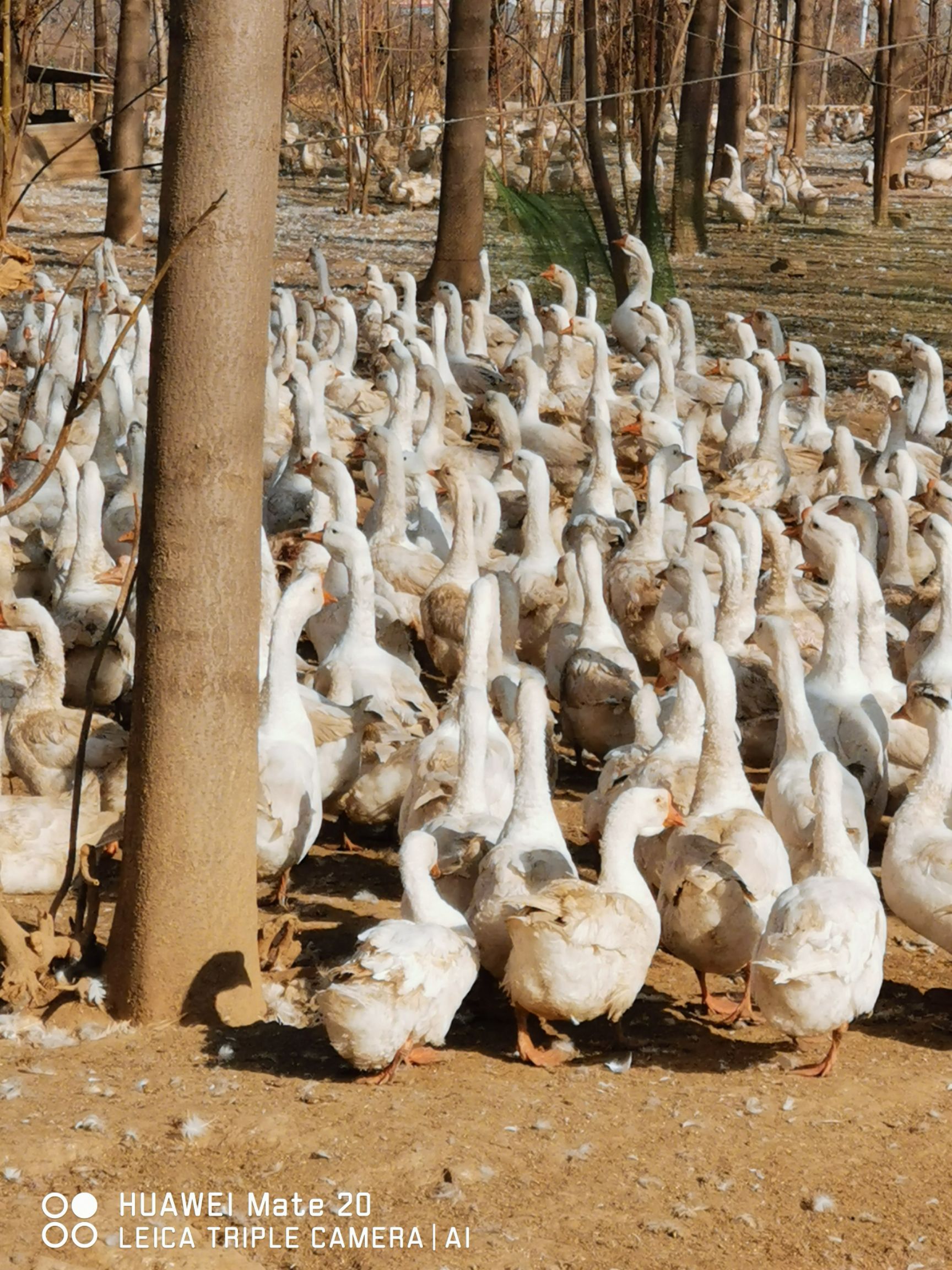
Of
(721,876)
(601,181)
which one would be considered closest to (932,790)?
(721,876)

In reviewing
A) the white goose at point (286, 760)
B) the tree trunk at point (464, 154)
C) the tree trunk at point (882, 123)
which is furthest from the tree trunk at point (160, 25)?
the white goose at point (286, 760)

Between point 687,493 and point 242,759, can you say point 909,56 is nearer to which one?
point 687,493

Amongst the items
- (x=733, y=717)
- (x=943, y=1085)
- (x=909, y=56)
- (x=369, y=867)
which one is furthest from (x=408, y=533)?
(x=909, y=56)

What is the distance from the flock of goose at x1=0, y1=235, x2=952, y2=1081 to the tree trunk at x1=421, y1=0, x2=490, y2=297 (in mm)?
2484

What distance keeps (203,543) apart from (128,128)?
15997 millimetres

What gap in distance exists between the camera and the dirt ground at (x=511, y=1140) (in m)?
3.86

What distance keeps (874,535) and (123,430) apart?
534 cm

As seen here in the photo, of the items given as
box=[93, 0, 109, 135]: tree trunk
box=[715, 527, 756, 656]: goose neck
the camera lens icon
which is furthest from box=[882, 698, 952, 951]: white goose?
box=[93, 0, 109, 135]: tree trunk

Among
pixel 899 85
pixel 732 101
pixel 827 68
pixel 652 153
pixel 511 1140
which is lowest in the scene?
pixel 511 1140

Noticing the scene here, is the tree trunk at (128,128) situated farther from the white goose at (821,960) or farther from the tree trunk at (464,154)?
the white goose at (821,960)

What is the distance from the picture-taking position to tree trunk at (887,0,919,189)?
2288 cm

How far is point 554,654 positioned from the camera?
838 cm

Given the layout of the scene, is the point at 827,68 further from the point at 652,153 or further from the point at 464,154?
the point at 464,154

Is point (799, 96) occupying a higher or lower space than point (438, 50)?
higher
